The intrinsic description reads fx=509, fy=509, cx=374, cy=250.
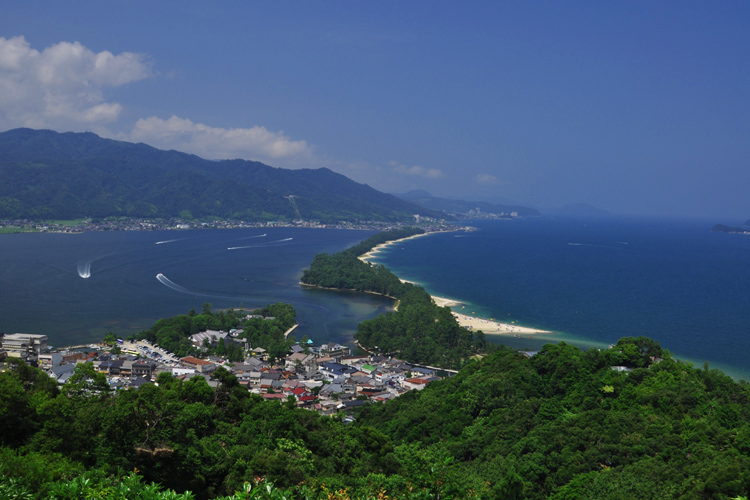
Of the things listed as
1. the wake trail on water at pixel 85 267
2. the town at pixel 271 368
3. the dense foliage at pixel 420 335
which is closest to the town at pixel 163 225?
the wake trail on water at pixel 85 267

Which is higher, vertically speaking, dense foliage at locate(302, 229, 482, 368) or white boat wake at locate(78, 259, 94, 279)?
white boat wake at locate(78, 259, 94, 279)

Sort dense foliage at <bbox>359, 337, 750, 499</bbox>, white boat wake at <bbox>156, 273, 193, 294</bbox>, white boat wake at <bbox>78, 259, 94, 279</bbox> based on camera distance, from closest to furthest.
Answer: dense foliage at <bbox>359, 337, 750, 499</bbox> → white boat wake at <bbox>156, 273, 193, 294</bbox> → white boat wake at <bbox>78, 259, 94, 279</bbox>

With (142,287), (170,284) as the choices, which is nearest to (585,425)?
(142,287)

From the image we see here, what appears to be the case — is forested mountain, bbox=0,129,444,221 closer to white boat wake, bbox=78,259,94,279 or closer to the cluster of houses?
white boat wake, bbox=78,259,94,279

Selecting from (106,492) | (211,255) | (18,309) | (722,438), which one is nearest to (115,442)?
(106,492)

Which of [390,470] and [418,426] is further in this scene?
[418,426]

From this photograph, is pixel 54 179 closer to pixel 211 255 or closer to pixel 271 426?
pixel 211 255

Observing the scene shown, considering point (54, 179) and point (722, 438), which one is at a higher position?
point (54, 179)

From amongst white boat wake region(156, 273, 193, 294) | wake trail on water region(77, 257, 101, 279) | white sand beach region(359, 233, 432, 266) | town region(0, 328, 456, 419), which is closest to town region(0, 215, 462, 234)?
white sand beach region(359, 233, 432, 266)
